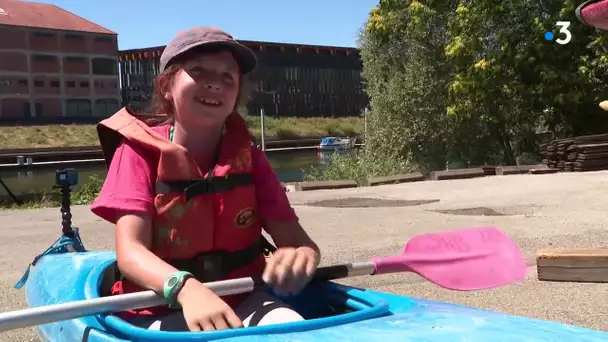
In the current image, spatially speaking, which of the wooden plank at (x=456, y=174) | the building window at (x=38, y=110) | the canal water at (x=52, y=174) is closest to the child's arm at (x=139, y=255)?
the wooden plank at (x=456, y=174)

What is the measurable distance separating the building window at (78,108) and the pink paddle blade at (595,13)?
5364 cm

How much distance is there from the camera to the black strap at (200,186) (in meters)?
2.28

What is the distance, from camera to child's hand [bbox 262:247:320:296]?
2.20m

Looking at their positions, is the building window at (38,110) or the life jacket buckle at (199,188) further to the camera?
the building window at (38,110)

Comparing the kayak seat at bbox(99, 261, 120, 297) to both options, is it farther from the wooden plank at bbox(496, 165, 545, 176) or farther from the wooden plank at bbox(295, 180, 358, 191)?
the wooden plank at bbox(496, 165, 545, 176)

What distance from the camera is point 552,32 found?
596 inches

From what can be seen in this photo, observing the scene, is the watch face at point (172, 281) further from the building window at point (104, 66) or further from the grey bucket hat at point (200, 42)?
the building window at point (104, 66)

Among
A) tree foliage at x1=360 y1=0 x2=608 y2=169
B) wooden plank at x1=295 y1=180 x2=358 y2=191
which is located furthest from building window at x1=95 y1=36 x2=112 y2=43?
wooden plank at x1=295 y1=180 x2=358 y2=191

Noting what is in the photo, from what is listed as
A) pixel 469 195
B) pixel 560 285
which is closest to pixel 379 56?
pixel 469 195

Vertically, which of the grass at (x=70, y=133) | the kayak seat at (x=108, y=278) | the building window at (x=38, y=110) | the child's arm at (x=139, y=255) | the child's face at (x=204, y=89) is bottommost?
the kayak seat at (x=108, y=278)

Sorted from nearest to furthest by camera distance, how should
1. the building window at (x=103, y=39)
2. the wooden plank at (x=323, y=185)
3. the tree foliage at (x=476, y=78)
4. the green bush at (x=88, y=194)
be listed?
the green bush at (x=88, y=194), the wooden plank at (x=323, y=185), the tree foliage at (x=476, y=78), the building window at (x=103, y=39)

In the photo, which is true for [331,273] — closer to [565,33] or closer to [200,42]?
[200,42]

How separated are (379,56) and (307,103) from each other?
48.3 metres

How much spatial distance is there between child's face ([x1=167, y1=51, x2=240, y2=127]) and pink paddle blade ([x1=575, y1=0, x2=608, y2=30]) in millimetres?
1621
